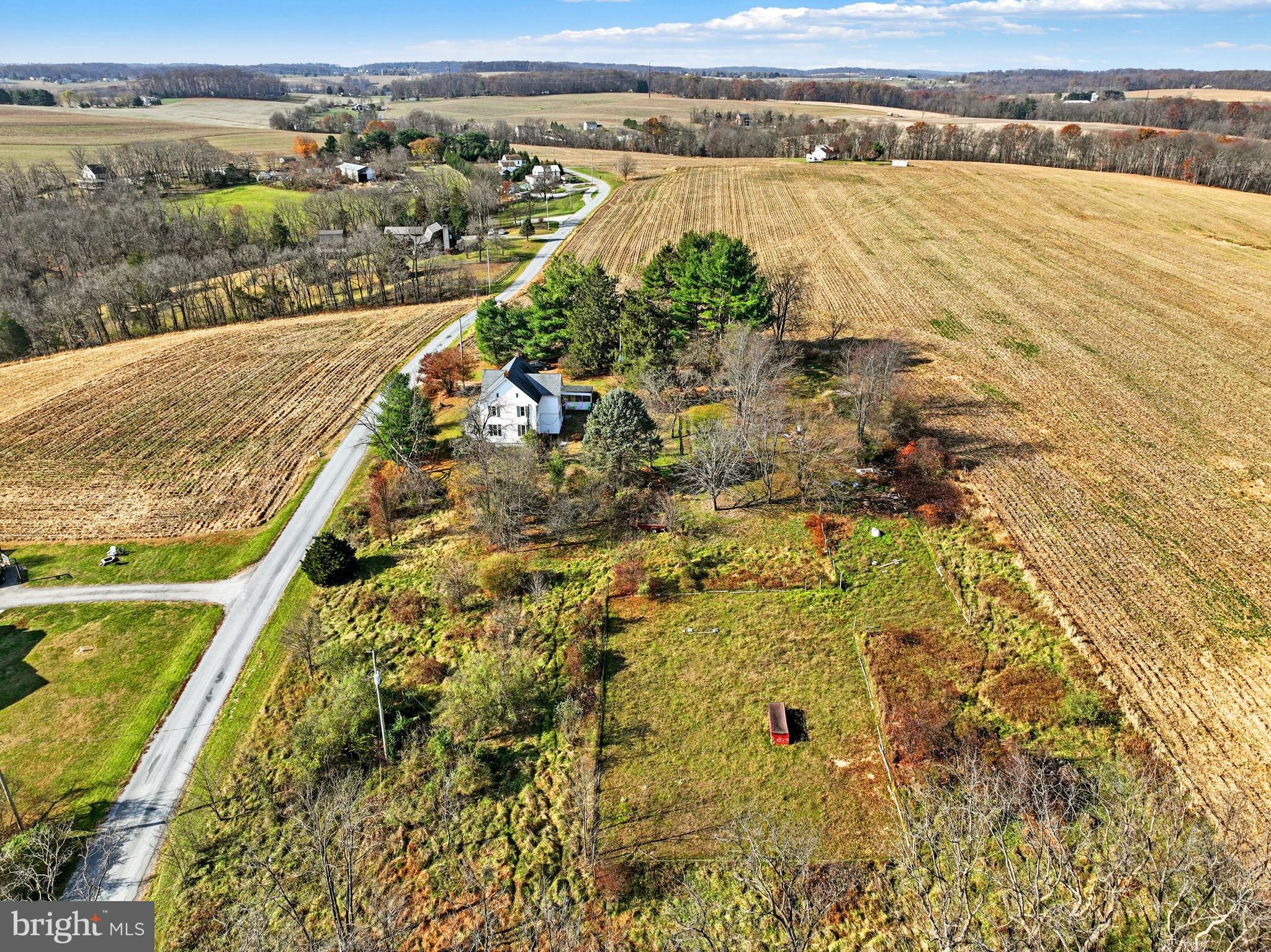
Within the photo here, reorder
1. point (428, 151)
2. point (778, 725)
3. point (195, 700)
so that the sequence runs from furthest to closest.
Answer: point (428, 151) → point (195, 700) → point (778, 725)

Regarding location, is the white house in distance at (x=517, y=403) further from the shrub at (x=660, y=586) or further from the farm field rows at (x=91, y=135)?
the farm field rows at (x=91, y=135)

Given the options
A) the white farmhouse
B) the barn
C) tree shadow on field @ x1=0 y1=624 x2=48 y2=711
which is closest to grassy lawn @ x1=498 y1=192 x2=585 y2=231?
the white farmhouse

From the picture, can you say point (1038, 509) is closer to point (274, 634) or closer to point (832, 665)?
point (832, 665)

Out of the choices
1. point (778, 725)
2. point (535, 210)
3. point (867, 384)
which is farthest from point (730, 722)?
point (535, 210)

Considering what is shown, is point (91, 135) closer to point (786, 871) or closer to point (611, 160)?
point (611, 160)

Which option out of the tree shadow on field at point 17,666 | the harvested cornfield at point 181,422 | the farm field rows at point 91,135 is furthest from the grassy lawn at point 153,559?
the farm field rows at point 91,135

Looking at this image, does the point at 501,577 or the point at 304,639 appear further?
the point at 501,577
